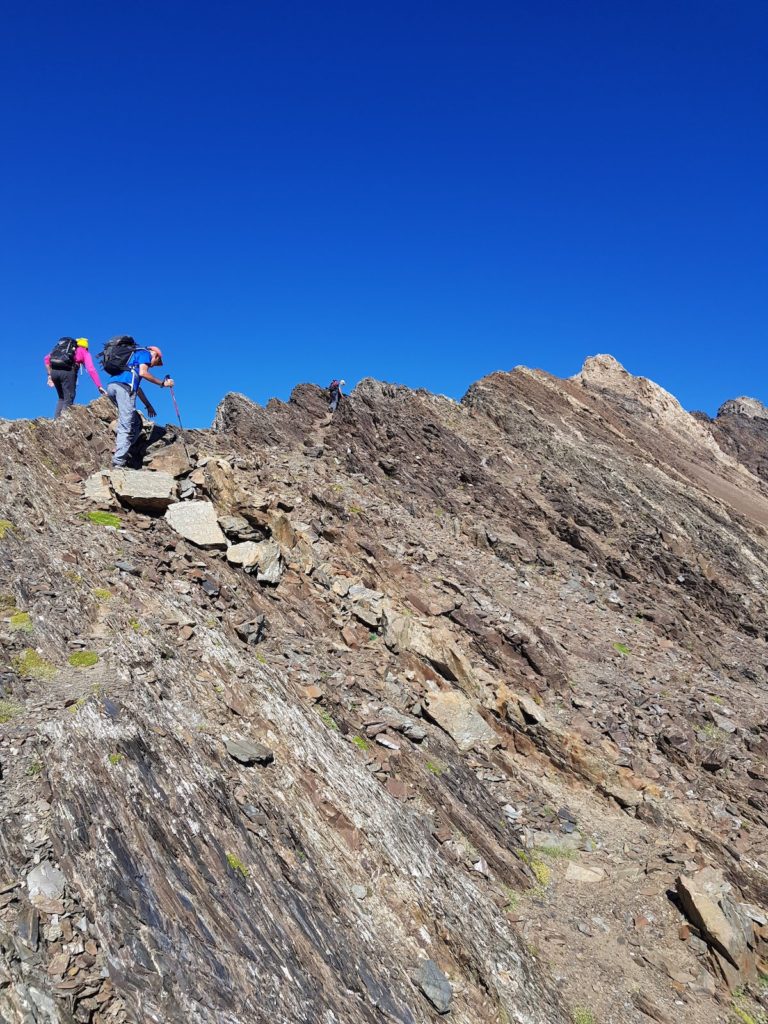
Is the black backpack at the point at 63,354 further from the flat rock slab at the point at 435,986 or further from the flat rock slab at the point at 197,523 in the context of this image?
the flat rock slab at the point at 435,986

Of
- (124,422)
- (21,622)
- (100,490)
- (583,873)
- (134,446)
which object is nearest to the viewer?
(21,622)

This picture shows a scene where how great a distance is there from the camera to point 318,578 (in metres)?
16.9

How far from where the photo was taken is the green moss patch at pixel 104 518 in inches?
548

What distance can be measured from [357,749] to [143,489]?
8708mm

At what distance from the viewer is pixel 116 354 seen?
17.0m

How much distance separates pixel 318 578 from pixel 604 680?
9760 millimetres

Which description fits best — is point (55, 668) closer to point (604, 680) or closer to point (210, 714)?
point (210, 714)

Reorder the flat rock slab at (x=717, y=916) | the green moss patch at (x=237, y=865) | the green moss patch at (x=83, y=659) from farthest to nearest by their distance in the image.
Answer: the flat rock slab at (x=717, y=916) → the green moss patch at (x=83, y=659) → the green moss patch at (x=237, y=865)

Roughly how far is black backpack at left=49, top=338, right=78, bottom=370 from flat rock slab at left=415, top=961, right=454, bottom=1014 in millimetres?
18254

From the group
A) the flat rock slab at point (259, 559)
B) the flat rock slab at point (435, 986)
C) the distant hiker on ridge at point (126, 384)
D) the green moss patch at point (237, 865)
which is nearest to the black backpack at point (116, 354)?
the distant hiker on ridge at point (126, 384)

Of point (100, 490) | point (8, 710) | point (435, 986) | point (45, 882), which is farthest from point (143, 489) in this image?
point (435, 986)

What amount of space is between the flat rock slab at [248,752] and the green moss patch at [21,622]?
4091 millimetres

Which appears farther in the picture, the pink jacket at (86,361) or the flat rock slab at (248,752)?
the pink jacket at (86,361)

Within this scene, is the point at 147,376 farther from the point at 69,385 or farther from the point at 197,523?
the point at 197,523
